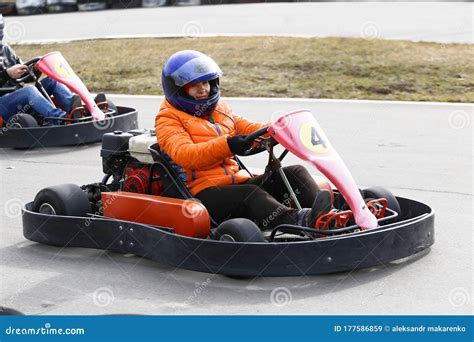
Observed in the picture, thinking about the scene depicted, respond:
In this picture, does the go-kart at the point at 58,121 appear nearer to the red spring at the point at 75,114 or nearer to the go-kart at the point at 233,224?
the red spring at the point at 75,114

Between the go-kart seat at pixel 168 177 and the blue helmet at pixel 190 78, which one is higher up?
the blue helmet at pixel 190 78

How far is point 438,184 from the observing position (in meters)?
6.58

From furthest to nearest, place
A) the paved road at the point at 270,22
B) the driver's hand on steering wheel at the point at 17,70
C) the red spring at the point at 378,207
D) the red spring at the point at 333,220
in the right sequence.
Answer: the paved road at the point at 270,22, the driver's hand on steering wheel at the point at 17,70, the red spring at the point at 378,207, the red spring at the point at 333,220

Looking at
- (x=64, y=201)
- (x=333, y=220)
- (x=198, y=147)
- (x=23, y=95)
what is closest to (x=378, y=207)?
(x=333, y=220)

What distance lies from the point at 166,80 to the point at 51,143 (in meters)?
3.18

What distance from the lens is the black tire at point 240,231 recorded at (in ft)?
14.4

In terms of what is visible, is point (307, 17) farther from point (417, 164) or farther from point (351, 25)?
point (417, 164)

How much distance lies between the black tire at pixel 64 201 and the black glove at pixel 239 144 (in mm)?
966

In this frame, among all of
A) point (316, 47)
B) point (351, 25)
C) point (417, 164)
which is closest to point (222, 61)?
point (316, 47)

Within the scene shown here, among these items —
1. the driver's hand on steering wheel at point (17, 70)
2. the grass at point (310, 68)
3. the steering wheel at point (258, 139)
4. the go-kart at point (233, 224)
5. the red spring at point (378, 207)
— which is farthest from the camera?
the grass at point (310, 68)

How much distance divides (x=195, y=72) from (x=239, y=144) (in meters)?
0.50

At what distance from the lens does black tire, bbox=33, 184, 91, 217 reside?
16.8 feet

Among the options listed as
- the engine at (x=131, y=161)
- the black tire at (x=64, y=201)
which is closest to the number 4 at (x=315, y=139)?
the engine at (x=131, y=161)

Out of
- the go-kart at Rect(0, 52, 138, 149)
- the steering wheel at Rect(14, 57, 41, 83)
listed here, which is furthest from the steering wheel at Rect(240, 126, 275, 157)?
the steering wheel at Rect(14, 57, 41, 83)
